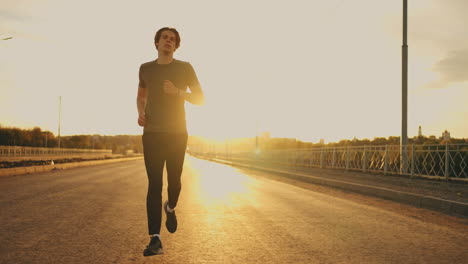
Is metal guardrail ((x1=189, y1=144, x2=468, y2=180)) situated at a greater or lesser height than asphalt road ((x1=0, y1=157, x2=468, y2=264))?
greater

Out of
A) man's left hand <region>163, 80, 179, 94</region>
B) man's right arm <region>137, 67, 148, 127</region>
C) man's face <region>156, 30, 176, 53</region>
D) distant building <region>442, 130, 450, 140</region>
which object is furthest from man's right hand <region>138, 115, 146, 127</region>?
distant building <region>442, 130, 450, 140</region>

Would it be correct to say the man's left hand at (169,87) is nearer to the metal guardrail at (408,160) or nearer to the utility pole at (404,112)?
the metal guardrail at (408,160)

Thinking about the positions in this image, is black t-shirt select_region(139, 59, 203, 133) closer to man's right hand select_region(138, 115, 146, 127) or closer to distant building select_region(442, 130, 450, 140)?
man's right hand select_region(138, 115, 146, 127)

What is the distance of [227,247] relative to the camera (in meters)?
4.65

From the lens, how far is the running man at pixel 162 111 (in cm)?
385

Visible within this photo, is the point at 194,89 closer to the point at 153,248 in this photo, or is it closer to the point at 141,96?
the point at 141,96

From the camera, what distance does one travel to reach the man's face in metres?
3.92

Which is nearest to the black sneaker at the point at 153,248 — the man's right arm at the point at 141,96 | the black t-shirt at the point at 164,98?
the black t-shirt at the point at 164,98

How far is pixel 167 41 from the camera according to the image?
12.9ft

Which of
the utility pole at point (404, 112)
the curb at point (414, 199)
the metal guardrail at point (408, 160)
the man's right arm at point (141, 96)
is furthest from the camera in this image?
the utility pole at point (404, 112)

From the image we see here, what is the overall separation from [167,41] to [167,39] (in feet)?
0.06

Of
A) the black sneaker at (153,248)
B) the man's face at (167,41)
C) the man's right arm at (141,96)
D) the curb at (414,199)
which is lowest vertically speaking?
the curb at (414,199)

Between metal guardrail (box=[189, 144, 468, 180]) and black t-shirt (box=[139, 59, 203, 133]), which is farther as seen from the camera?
metal guardrail (box=[189, 144, 468, 180])

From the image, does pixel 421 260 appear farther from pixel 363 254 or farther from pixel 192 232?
pixel 192 232
